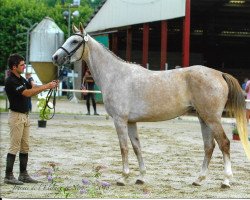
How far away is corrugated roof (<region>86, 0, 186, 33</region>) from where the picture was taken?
1004 inches

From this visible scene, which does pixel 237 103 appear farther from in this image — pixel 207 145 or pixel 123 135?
pixel 123 135

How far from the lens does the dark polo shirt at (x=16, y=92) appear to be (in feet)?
27.8

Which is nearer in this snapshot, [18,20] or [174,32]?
[174,32]

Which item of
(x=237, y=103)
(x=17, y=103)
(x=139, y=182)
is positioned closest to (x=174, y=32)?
(x=237, y=103)

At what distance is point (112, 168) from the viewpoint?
409 inches

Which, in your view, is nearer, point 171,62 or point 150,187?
point 150,187

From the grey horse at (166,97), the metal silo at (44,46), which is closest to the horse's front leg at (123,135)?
the grey horse at (166,97)

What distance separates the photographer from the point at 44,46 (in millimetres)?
37469

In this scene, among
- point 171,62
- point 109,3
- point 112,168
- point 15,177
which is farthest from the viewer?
point 171,62

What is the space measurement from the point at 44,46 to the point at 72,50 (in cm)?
2881

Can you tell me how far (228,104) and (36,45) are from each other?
29.8m

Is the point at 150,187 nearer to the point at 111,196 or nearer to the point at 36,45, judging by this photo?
the point at 111,196

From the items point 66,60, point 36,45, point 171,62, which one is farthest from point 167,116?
point 171,62

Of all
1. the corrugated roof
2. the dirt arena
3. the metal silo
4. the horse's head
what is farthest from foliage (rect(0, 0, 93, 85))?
the horse's head
